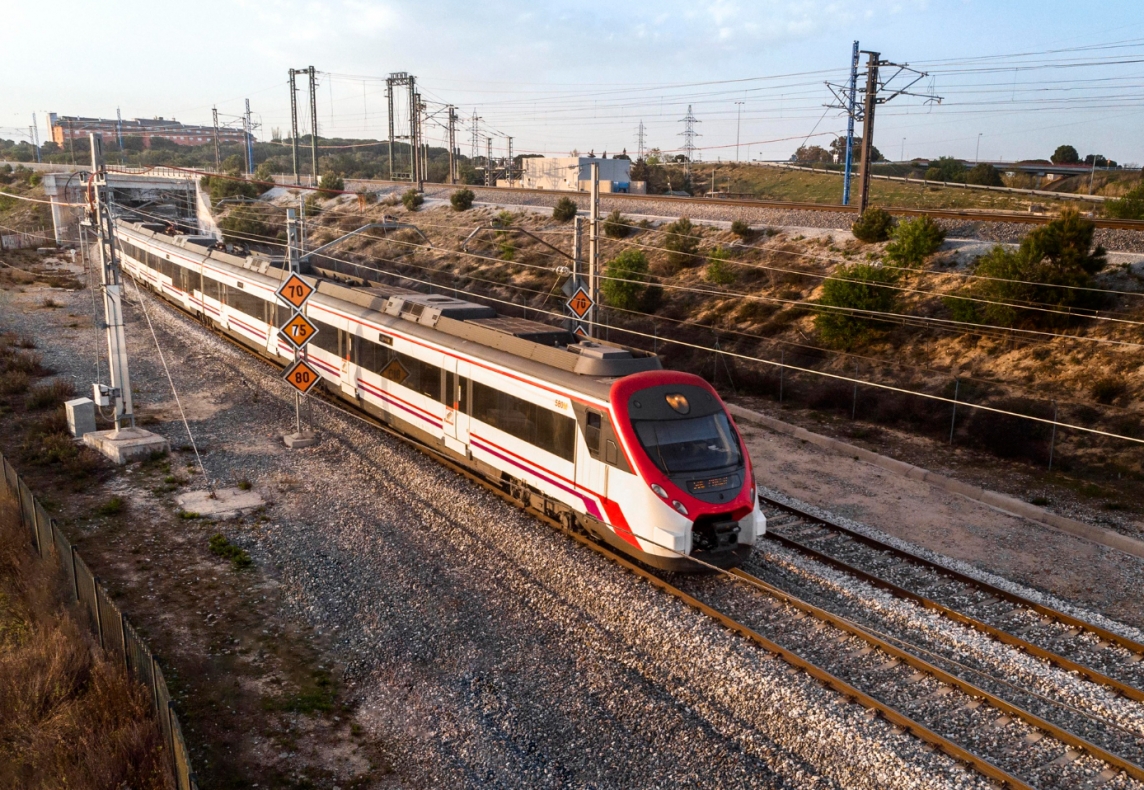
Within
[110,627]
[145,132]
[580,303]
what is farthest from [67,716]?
[145,132]

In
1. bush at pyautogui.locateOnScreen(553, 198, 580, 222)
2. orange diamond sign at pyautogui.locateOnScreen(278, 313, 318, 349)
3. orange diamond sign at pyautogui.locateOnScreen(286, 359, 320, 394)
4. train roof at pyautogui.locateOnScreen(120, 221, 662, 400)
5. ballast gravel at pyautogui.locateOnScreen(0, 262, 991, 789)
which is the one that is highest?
bush at pyautogui.locateOnScreen(553, 198, 580, 222)

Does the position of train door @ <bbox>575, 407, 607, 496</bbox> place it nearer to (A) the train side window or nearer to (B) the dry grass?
(A) the train side window

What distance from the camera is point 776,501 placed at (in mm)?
15664

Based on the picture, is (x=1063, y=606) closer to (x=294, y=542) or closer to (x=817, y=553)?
(x=817, y=553)

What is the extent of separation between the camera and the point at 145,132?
147 metres

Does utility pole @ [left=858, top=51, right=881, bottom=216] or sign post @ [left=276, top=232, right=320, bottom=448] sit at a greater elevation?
utility pole @ [left=858, top=51, right=881, bottom=216]

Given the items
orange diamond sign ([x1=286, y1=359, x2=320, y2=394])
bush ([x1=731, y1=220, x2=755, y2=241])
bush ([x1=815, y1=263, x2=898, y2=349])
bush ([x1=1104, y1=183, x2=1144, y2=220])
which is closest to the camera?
orange diamond sign ([x1=286, y1=359, x2=320, y2=394])

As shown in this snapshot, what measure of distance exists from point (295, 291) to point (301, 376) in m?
1.94

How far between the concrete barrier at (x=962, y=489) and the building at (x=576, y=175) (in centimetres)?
4048

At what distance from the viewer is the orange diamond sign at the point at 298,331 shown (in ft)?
60.6

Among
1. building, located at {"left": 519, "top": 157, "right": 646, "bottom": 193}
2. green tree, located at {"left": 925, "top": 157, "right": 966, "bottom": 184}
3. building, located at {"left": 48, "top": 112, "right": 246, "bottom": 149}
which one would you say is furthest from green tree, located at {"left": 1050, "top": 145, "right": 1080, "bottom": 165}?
building, located at {"left": 48, "top": 112, "right": 246, "bottom": 149}

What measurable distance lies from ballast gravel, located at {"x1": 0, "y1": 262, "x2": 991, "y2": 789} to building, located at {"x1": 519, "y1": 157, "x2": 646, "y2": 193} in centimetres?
4840

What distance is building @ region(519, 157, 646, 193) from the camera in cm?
6569

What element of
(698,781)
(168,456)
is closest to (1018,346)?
(698,781)
